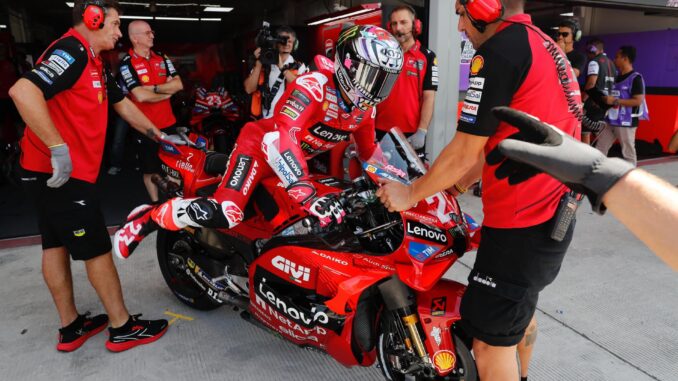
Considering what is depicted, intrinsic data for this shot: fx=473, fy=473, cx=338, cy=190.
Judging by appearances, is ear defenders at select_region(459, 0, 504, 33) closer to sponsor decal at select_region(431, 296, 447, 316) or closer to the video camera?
sponsor decal at select_region(431, 296, 447, 316)

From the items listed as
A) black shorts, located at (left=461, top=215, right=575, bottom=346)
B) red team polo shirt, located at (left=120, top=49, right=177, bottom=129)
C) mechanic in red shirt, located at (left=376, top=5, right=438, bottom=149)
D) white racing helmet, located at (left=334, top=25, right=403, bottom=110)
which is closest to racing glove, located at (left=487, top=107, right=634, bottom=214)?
black shorts, located at (left=461, top=215, right=575, bottom=346)

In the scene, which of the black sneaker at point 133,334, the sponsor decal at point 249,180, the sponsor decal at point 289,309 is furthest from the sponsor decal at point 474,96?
the black sneaker at point 133,334

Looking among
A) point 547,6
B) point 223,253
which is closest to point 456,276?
point 223,253

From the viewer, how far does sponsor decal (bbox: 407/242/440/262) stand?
6.53 feet

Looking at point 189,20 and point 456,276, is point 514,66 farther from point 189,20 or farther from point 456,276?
point 189,20

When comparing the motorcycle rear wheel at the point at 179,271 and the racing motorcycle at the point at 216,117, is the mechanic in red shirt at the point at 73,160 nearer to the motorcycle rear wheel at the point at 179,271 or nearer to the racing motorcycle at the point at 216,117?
the motorcycle rear wheel at the point at 179,271

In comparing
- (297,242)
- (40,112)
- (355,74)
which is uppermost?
(355,74)

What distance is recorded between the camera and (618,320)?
10.6ft

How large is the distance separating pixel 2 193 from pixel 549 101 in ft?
25.1

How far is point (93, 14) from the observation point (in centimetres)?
276

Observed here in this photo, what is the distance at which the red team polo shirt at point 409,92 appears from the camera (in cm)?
453

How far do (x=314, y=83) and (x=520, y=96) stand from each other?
1.20 metres

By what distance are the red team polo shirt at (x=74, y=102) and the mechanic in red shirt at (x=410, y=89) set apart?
2.52 metres

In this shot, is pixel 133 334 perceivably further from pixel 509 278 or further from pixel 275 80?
pixel 275 80
